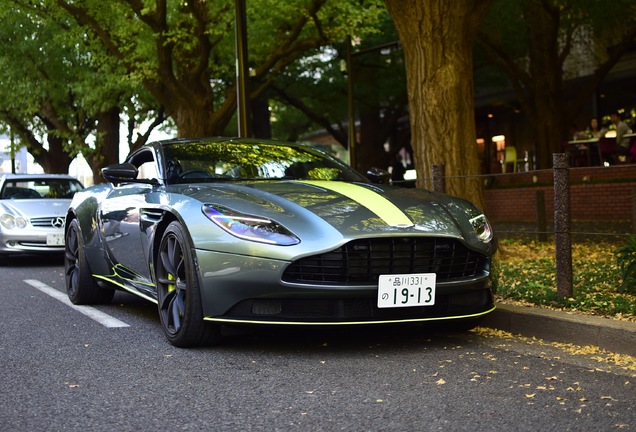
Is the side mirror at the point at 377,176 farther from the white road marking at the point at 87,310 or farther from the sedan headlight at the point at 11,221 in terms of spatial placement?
the sedan headlight at the point at 11,221

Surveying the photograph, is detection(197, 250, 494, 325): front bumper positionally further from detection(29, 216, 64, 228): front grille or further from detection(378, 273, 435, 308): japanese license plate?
detection(29, 216, 64, 228): front grille

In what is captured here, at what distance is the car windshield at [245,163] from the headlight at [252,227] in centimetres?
105

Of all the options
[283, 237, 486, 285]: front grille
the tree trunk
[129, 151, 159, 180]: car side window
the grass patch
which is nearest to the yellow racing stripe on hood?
[283, 237, 486, 285]: front grille

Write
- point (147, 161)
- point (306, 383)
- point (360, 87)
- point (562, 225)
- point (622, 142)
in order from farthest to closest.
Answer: point (360, 87)
point (622, 142)
point (147, 161)
point (562, 225)
point (306, 383)

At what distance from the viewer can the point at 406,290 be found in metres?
5.32

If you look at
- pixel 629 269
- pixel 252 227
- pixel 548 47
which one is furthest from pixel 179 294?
pixel 548 47

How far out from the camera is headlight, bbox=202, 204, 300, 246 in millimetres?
5266

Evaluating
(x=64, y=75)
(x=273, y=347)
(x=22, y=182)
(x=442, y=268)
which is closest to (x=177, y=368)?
(x=273, y=347)

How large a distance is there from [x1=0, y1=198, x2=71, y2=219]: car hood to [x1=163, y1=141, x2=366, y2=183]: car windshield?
22.3 feet

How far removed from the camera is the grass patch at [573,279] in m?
6.50

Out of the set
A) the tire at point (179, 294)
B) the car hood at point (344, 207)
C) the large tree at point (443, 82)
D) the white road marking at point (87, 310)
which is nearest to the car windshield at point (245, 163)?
the car hood at point (344, 207)

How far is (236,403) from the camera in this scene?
4.32m

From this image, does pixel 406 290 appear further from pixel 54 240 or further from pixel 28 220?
pixel 28 220

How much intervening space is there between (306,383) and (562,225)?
117 inches
